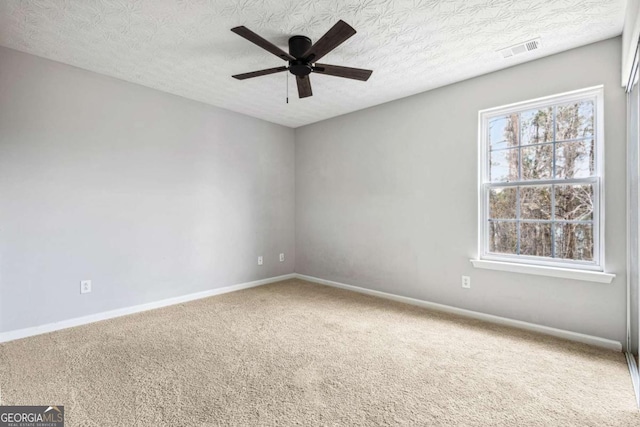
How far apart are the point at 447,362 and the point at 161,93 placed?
3.95 metres

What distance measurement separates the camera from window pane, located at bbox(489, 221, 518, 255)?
10.1 ft

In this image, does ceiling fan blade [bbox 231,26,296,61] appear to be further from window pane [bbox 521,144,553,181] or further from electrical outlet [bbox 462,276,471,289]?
electrical outlet [bbox 462,276,471,289]

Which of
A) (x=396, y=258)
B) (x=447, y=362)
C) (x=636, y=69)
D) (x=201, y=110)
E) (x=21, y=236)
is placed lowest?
(x=447, y=362)

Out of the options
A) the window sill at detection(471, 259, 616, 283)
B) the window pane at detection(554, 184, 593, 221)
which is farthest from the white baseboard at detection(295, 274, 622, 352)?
the window pane at detection(554, 184, 593, 221)

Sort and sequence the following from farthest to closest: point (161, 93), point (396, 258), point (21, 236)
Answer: point (396, 258)
point (161, 93)
point (21, 236)

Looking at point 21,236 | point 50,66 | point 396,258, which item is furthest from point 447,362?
point 50,66

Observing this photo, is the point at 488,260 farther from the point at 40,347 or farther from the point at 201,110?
the point at 40,347

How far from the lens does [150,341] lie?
2.64 meters

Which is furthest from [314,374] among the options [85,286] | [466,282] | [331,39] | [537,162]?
[537,162]

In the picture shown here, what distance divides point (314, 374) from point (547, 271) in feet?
7.33

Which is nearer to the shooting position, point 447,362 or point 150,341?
point 447,362

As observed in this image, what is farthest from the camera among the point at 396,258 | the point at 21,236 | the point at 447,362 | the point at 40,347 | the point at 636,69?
the point at 396,258

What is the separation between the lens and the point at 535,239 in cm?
295

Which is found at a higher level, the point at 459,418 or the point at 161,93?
the point at 161,93
